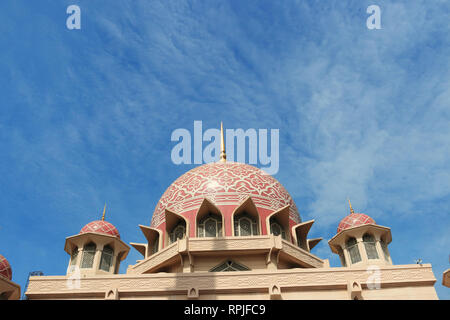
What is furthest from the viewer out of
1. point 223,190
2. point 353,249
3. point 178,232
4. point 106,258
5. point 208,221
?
point 223,190

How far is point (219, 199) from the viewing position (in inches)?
727

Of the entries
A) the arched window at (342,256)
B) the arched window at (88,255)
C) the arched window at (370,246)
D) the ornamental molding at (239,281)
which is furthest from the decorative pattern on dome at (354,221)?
the arched window at (88,255)

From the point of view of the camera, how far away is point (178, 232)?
714 inches

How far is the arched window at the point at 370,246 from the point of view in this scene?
16922mm

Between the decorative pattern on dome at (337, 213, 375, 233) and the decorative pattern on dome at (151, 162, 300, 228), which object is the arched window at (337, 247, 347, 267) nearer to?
the decorative pattern on dome at (337, 213, 375, 233)

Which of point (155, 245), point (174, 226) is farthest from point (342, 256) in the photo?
point (155, 245)

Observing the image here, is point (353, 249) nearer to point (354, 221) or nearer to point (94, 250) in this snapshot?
point (354, 221)

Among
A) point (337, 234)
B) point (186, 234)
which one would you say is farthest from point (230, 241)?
point (337, 234)

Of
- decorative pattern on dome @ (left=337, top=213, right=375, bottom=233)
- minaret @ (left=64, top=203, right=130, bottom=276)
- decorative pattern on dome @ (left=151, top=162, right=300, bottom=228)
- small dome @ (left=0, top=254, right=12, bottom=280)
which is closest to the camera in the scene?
small dome @ (left=0, top=254, right=12, bottom=280)

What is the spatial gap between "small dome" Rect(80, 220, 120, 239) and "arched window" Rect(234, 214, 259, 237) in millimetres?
5481

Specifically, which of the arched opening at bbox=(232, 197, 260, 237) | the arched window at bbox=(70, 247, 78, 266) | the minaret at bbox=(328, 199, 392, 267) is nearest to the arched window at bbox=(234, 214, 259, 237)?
the arched opening at bbox=(232, 197, 260, 237)

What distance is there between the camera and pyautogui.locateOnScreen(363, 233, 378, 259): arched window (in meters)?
16.9

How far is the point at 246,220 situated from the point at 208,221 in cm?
169

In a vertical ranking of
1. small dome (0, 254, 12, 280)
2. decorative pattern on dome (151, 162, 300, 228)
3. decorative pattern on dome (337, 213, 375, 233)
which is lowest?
small dome (0, 254, 12, 280)
